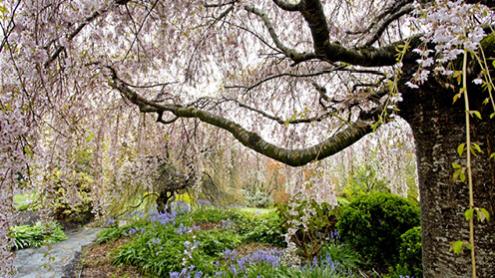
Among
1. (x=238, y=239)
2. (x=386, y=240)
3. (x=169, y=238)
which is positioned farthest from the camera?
(x=238, y=239)

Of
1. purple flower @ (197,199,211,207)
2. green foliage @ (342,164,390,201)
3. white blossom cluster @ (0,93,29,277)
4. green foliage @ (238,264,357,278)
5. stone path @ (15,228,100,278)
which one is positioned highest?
white blossom cluster @ (0,93,29,277)

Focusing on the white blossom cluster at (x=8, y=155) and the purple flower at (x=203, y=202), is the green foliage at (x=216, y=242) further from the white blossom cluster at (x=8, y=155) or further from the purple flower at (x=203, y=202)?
the white blossom cluster at (x=8, y=155)

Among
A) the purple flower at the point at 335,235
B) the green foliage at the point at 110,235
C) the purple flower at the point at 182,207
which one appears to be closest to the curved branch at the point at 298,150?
the purple flower at the point at 335,235

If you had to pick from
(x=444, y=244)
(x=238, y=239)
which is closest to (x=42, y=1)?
(x=444, y=244)

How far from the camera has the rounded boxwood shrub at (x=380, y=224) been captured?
477 centimetres

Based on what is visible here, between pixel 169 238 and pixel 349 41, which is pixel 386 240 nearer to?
pixel 349 41

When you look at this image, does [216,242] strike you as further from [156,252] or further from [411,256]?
[411,256]

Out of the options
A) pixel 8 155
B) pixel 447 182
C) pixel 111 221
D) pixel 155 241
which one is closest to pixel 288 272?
pixel 447 182

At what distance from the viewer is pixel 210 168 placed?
Answer: 8.18 m

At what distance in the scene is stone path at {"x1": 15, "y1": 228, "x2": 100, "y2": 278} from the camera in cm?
481

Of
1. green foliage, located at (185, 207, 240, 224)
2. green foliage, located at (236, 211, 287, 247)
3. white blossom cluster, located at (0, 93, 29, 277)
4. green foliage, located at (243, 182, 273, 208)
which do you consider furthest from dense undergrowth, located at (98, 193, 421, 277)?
green foliage, located at (243, 182, 273, 208)

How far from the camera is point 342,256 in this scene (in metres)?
4.89

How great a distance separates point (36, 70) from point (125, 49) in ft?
7.48

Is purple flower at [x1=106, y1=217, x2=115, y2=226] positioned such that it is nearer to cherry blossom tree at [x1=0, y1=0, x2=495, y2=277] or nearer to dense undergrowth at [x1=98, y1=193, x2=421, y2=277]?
dense undergrowth at [x1=98, y1=193, x2=421, y2=277]
